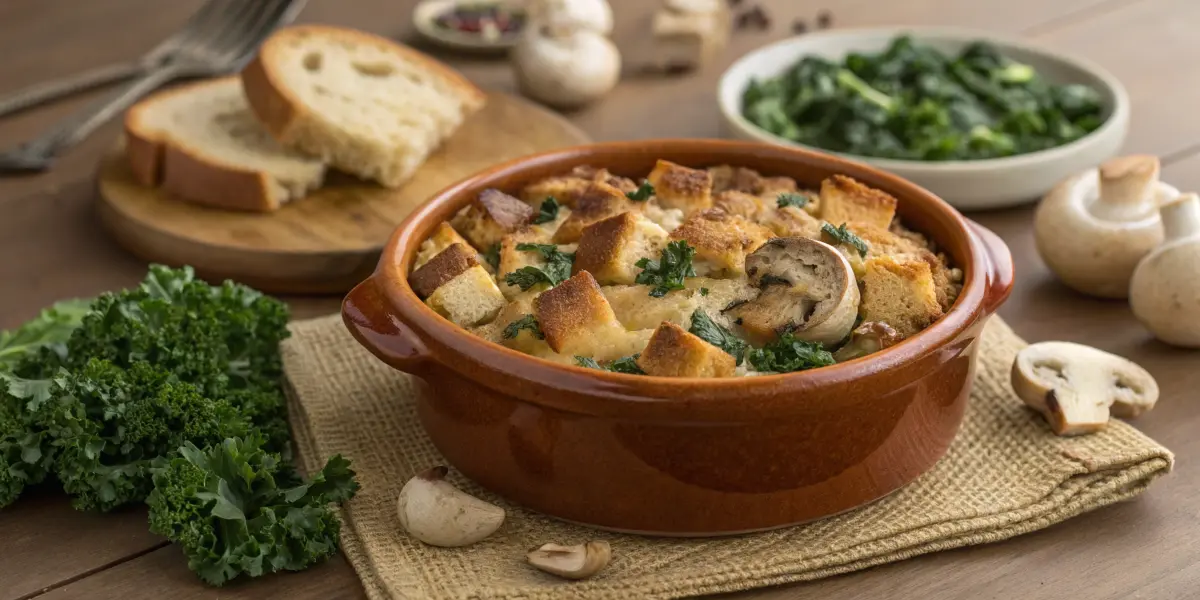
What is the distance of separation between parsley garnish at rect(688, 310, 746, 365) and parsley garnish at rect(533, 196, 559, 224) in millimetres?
576

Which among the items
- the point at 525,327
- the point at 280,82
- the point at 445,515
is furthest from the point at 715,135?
the point at 445,515

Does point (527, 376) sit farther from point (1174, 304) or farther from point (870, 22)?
point (870, 22)

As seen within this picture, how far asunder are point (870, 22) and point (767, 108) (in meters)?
1.53

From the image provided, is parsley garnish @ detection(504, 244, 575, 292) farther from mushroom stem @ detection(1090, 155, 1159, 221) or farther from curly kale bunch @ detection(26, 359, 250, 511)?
mushroom stem @ detection(1090, 155, 1159, 221)

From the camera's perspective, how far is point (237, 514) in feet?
7.89

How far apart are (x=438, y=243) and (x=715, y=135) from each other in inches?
73.2

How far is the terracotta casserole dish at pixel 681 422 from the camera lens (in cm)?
226

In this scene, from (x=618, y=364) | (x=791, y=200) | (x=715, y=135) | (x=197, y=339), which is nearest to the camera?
(x=618, y=364)

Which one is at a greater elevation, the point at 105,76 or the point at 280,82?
the point at 280,82

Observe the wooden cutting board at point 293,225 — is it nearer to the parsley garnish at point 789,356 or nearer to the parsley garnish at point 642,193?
the parsley garnish at point 642,193

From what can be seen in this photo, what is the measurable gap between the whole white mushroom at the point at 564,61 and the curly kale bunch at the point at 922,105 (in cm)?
57

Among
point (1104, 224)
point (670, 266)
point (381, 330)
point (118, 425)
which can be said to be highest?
point (670, 266)

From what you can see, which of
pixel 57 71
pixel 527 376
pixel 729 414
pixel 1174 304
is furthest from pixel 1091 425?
pixel 57 71

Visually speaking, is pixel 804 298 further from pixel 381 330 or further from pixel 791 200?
Answer: pixel 381 330
